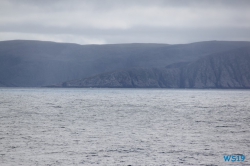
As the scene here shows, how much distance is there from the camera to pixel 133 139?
133 feet

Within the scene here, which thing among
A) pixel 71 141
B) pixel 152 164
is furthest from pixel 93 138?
pixel 152 164

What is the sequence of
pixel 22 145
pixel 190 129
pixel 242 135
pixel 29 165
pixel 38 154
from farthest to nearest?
pixel 190 129, pixel 242 135, pixel 22 145, pixel 38 154, pixel 29 165

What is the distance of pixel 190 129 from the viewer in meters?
49.4

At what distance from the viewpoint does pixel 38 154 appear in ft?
107

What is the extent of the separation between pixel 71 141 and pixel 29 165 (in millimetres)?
10185

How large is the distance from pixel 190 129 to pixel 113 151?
1752cm

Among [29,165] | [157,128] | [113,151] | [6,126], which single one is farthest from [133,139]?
[6,126]

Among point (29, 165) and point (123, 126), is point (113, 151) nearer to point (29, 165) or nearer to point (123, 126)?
point (29, 165)

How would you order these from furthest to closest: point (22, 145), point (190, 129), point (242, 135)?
point (190, 129) → point (242, 135) → point (22, 145)

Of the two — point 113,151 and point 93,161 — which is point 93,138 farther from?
point 93,161

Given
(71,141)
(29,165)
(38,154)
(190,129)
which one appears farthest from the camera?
(190,129)

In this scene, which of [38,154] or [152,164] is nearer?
[152,164]

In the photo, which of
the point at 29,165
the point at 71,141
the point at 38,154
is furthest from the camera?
the point at 71,141

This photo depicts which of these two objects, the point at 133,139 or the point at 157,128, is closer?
the point at 133,139
